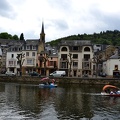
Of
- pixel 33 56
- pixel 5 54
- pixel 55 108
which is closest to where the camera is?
pixel 55 108

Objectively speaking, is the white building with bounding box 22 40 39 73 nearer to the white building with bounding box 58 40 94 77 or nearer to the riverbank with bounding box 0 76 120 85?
the white building with bounding box 58 40 94 77

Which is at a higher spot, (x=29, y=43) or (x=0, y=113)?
(x=29, y=43)

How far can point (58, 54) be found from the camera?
137750mm

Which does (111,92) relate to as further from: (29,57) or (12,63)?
(12,63)

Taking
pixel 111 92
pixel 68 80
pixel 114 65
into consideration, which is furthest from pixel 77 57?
pixel 111 92

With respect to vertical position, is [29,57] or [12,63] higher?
[29,57]

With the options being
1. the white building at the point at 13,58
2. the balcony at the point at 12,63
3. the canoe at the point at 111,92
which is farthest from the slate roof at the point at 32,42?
the canoe at the point at 111,92

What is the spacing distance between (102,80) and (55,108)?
6112 cm

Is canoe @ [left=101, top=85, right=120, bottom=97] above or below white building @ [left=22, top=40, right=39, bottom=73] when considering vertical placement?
below

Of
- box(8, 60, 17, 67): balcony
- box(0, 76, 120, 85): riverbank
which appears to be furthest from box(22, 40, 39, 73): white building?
box(0, 76, 120, 85): riverbank

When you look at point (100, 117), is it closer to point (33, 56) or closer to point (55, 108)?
point (55, 108)

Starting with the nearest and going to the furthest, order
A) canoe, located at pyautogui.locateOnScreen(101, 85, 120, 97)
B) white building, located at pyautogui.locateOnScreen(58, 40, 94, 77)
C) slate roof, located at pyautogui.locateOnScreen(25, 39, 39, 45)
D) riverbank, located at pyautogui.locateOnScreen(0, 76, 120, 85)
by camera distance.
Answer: canoe, located at pyautogui.locateOnScreen(101, 85, 120, 97) → riverbank, located at pyautogui.locateOnScreen(0, 76, 120, 85) → white building, located at pyautogui.locateOnScreen(58, 40, 94, 77) → slate roof, located at pyautogui.locateOnScreen(25, 39, 39, 45)

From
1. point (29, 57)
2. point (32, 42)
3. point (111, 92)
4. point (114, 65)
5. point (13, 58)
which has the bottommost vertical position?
point (111, 92)

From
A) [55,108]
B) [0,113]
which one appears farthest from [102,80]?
[0,113]
